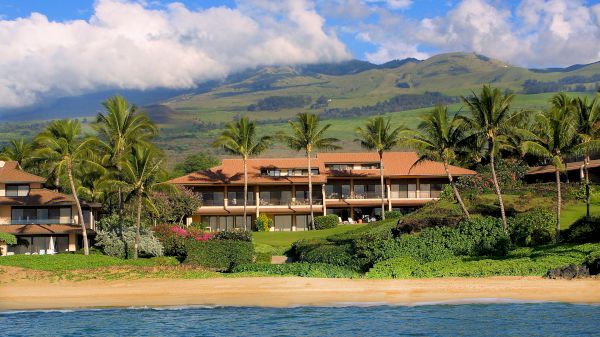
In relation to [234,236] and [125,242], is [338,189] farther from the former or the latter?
[125,242]

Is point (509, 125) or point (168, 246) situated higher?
point (509, 125)

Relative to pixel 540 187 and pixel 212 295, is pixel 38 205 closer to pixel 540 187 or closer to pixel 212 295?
pixel 212 295

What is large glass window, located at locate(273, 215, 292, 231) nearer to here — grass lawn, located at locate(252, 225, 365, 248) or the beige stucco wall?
grass lawn, located at locate(252, 225, 365, 248)

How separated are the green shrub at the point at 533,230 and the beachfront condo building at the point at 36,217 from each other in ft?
98.2

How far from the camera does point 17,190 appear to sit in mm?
57344

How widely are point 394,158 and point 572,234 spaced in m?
36.5

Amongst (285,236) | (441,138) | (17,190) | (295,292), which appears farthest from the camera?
(285,236)

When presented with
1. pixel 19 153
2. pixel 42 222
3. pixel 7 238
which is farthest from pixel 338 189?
pixel 7 238

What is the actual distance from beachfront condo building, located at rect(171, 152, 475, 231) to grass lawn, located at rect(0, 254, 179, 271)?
22.9 m

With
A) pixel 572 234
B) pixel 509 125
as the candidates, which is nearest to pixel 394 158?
pixel 509 125

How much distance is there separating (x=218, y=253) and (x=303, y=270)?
8.64m

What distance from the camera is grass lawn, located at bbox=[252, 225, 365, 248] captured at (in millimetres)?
54312

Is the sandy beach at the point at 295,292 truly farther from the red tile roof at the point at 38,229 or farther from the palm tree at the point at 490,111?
the red tile roof at the point at 38,229

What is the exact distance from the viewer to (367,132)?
64.9 metres
